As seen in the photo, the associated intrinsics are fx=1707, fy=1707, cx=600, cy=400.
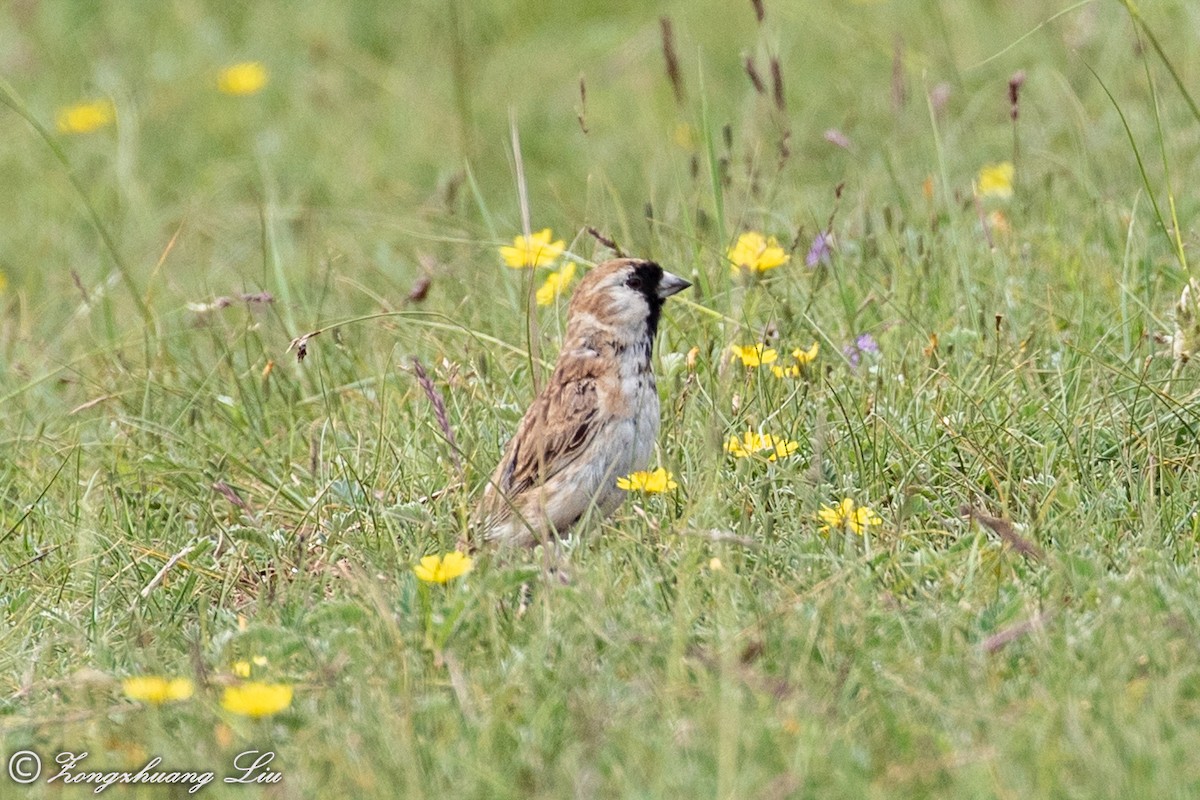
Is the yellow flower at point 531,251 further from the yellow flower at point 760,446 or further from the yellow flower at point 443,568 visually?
the yellow flower at point 443,568

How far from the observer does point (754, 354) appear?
4496 millimetres

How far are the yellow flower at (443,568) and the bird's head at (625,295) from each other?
1.11 m

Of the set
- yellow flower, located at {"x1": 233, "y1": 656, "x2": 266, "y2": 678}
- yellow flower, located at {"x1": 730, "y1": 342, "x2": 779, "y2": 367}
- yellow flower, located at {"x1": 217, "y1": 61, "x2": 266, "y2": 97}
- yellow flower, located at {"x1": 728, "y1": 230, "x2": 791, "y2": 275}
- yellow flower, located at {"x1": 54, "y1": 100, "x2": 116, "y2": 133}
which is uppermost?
yellow flower, located at {"x1": 728, "y1": 230, "x2": 791, "y2": 275}

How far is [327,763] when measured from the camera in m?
2.99

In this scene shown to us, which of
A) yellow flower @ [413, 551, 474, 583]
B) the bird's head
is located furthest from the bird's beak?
yellow flower @ [413, 551, 474, 583]

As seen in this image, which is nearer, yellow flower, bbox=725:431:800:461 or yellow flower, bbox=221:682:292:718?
yellow flower, bbox=221:682:292:718

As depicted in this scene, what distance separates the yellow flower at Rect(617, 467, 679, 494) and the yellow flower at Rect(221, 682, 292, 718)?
3.51 feet

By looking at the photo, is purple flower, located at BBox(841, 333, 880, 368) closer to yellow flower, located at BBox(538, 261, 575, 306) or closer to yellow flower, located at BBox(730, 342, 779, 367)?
yellow flower, located at BBox(730, 342, 779, 367)

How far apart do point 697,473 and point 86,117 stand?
564 centimetres

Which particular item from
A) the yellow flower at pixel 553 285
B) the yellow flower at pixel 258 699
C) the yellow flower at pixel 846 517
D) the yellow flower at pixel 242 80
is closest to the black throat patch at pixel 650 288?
the yellow flower at pixel 553 285

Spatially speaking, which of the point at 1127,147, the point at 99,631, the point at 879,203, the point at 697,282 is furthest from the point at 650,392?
the point at 1127,147

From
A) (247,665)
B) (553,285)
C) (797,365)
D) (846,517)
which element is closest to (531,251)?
(553,285)

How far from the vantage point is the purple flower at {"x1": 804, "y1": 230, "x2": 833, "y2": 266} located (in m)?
5.00

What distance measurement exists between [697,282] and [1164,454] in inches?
56.5
